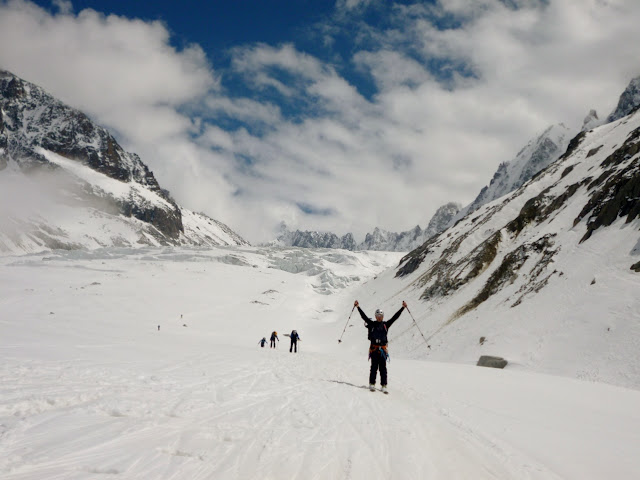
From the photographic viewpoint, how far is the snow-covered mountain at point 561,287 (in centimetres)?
1938

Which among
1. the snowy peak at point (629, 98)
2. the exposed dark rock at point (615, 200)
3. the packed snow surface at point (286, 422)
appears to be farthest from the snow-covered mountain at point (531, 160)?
the packed snow surface at point (286, 422)

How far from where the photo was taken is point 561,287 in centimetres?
2688

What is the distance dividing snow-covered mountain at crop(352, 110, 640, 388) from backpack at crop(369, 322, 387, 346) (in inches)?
494

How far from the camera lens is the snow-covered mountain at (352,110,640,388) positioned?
763 inches

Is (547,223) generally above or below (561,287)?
above

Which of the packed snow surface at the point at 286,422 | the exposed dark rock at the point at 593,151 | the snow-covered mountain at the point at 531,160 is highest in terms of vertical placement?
the snow-covered mountain at the point at 531,160

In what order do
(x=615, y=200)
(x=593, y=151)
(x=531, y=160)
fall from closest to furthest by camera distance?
1. (x=615, y=200)
2. (x=593, y=151)
3. (x=531, y=160)

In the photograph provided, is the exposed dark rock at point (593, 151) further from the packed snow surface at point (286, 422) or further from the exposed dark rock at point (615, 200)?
the packed snow surface at point (286, 422)

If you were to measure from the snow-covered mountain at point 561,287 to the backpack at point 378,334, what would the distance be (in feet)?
41.1

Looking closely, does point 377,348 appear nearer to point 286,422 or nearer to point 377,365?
point 377,365

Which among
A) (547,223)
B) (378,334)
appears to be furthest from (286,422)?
(547,223)

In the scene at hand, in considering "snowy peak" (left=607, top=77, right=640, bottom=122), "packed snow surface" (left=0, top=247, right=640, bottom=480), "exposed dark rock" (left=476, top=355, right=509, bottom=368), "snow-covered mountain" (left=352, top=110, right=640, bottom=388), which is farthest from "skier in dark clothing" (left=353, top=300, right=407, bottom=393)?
"snowy peak" (left=607, top=77, right=640, bottom=122)

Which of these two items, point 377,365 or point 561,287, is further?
point 561,287

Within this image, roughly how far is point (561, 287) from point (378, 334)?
74.2ft
